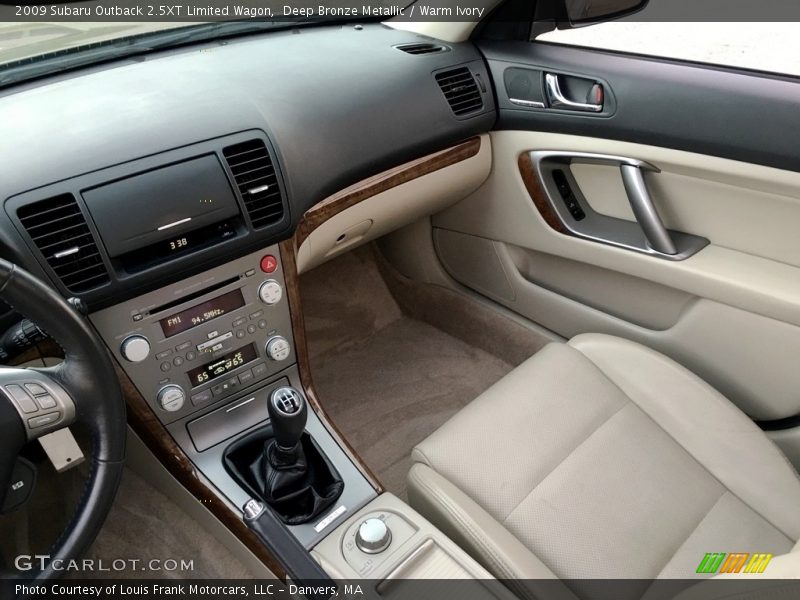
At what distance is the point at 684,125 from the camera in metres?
1.38

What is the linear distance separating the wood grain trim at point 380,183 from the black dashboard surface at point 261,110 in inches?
1.7

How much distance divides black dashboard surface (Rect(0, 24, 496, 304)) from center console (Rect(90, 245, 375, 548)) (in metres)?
0.08

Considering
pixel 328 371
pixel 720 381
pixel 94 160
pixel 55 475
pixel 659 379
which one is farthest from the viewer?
pixel 328 371

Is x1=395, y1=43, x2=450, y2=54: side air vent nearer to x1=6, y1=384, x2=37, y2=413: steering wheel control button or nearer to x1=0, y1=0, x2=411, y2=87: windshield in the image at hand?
x1=0, y1=0, x2=411, y2=87: windshield

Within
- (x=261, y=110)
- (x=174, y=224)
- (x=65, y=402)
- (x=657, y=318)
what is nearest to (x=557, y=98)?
(x=657, y=318)

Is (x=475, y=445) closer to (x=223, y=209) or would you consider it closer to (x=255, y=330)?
(x=255, y=330)

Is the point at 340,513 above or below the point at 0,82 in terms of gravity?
below

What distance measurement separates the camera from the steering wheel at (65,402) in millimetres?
825

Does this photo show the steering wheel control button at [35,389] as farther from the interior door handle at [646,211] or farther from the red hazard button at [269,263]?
the interior door handle at [646,211]

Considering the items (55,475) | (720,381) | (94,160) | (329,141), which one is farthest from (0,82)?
(720,381)

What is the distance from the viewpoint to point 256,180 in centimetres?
129

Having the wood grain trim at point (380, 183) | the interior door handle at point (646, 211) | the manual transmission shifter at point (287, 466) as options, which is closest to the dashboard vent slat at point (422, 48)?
the wood grain trim at point (380, 183)

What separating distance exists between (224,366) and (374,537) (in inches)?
19.2

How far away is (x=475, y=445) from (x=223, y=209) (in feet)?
2.09
